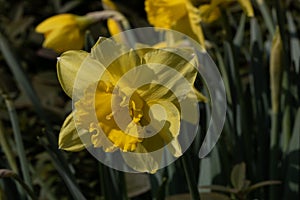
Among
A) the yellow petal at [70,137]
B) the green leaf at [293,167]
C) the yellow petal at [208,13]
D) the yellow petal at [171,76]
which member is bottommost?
the green leaf at [293,167]

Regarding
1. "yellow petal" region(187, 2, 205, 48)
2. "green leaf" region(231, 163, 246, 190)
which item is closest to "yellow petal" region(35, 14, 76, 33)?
"yellow petal" region(187, 2, 205, 48)

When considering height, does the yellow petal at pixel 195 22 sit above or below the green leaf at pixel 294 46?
above

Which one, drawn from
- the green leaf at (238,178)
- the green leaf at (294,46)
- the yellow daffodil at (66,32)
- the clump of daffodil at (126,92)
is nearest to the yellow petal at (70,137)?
the clump of daffodil at (126,92)

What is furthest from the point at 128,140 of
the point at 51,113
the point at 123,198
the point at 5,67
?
the point at 5,67

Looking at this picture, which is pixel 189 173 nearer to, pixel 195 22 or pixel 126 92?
pixel 126 92

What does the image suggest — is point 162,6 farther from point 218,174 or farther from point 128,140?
point 128,140

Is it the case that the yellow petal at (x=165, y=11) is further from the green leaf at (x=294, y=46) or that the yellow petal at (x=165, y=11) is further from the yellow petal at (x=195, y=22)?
the green leaf at (x=294, y=46)
